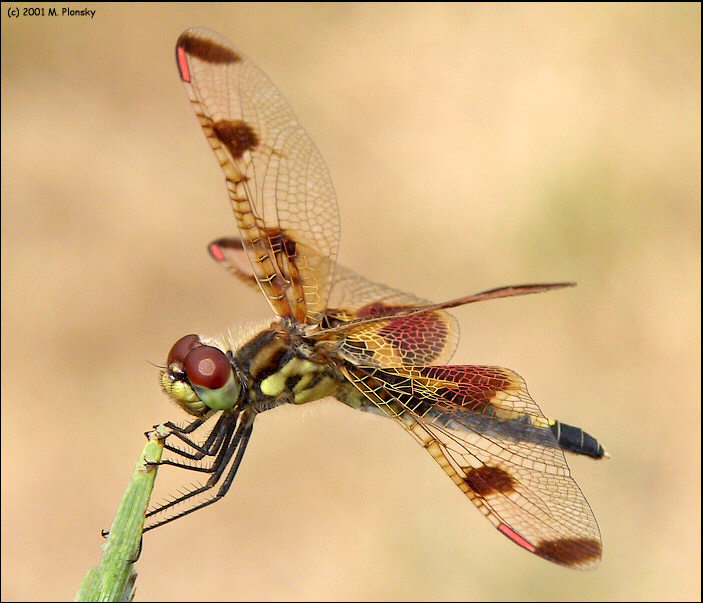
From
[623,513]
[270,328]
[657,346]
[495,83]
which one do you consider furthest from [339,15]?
[270,328]

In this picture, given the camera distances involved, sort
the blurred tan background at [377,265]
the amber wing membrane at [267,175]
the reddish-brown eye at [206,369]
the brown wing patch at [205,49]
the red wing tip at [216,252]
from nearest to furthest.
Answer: the reddish-brown eye at [206,369] < the amber wing membrane at [267,175] < the brown wing patch at [205,49] < the red wing tip at [216,252] < the blurred tan background at [377,265]

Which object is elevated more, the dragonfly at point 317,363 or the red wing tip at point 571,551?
the dragonfly at point 317,363

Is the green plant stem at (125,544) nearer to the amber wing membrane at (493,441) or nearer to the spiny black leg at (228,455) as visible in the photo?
the spiny black leg at (228,455)

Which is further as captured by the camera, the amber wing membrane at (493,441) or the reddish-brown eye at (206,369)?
the amber wing membrane at (493,441)

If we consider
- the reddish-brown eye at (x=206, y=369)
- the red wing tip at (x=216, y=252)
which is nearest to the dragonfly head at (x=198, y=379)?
the reddish-brown eye at (x=206, y=369)

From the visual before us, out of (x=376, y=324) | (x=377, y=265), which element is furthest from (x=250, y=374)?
(x=377, y=265)

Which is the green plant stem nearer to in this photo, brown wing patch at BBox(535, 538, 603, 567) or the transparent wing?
the transparent wing

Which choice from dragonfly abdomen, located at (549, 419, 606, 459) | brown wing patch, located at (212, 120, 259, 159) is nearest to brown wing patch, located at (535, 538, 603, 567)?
dragonfly abdomen, located at (549, 419, 606, 459)
